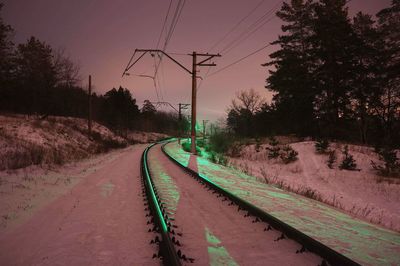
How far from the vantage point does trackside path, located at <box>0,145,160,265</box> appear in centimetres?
401

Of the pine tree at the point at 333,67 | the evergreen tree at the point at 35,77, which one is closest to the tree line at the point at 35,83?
the evergreen tree at the point at 35,77

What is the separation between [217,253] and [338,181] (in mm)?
13672

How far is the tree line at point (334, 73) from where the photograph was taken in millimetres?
26000

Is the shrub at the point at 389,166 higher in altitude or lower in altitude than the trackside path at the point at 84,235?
higher

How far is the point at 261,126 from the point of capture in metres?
48.4

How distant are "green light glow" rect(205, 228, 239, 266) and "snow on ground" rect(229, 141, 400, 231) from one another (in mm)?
5630

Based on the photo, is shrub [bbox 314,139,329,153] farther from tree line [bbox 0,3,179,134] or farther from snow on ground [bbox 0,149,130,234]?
tree line [bbox 0,3,179,134]

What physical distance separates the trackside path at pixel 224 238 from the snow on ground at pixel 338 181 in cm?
457

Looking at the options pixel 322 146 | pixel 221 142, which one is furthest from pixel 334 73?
pixel 221 142

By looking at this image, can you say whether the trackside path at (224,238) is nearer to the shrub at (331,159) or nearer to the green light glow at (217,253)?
the green light glow at (217,253)

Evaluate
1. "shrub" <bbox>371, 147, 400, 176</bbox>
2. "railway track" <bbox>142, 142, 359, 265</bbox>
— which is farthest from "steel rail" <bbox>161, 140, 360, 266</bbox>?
"shrub" <bbox>371, 147, 400, 176</bbox>

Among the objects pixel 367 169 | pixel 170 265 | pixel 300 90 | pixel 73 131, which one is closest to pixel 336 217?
pixel 170 265

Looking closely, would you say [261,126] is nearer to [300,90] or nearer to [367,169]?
[300,90]

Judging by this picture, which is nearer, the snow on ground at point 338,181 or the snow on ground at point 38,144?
the snow on ground at point 338,181
